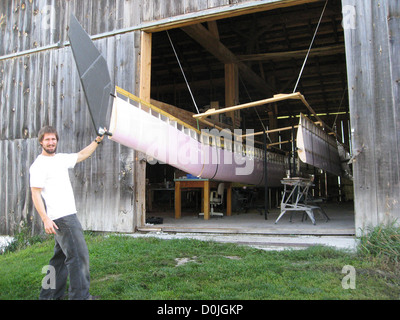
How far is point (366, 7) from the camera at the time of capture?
180 inches

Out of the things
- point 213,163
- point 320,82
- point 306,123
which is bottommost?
point 213,163

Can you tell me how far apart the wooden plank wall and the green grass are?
2.87ft

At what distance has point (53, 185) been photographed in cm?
264

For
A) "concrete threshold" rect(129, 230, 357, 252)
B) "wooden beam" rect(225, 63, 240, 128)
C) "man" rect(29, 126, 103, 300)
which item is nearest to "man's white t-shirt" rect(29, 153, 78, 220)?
"man" rect(29, 126, 103, 300)

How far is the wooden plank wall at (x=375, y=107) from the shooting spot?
4238 millimetres

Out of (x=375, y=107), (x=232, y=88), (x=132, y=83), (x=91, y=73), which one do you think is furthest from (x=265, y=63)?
(x=91, y=73)

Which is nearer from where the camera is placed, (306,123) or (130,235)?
(130,235)

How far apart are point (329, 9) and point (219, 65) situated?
15.7ft

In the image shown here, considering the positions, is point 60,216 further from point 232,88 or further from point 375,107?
point 232,88

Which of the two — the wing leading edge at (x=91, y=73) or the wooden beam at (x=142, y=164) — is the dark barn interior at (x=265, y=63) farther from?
the wing leading edge at (x=91, y=73)

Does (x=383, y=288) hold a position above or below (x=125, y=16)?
below

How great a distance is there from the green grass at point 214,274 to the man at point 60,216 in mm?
273
